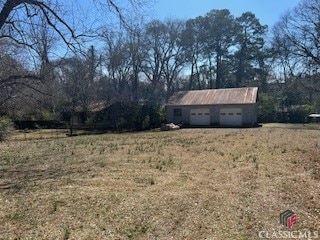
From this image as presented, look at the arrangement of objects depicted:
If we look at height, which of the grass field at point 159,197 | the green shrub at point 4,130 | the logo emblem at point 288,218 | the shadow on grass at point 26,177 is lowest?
the logo emblem at point 288,218

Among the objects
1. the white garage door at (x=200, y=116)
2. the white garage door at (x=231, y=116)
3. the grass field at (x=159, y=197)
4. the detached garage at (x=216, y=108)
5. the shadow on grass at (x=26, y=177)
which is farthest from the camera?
the white garage door at (x=200, y=116)

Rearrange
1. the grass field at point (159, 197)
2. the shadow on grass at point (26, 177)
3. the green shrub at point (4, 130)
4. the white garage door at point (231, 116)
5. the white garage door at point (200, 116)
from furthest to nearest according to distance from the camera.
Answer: the white garage door at point (200, 116) → the white garage door at point (231, 116) → the green shrub at point (4, 130) → the shadow on grass at point (26, 177) → the grass field at point (159, 197)

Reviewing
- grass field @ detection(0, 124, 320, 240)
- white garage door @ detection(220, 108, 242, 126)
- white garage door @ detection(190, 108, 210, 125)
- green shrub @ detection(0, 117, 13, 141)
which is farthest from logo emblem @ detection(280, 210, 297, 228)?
white garage door @ detection(190, 108, 210, 125)

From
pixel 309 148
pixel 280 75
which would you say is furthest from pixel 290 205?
pixel 280 75

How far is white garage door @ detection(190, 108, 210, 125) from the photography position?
3134cm

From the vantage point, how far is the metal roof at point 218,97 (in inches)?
1181

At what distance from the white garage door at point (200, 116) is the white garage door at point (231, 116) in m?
1.37

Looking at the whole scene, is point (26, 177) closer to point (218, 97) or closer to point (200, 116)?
point (200, 116)

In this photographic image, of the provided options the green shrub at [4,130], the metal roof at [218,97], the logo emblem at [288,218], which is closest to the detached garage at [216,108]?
the metal roof at [218,97]

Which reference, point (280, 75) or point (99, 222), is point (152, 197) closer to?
point (99, 222)

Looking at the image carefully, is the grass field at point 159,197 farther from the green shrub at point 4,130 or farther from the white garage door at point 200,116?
the white garage door at point 200,116

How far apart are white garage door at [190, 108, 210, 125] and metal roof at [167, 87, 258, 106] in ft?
2.32

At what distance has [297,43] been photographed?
31.8 m

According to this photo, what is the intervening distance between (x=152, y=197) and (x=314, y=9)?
2966cm
